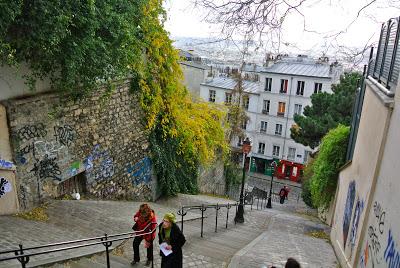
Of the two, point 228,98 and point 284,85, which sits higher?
point 284,85

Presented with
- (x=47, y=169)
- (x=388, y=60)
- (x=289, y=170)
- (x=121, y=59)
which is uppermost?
(x=388, y=60)

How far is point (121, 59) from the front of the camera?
9.93 metres

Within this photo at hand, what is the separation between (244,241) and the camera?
406 inches

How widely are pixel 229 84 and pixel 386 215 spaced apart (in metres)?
36.9

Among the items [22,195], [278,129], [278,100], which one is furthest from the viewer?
[278,129]

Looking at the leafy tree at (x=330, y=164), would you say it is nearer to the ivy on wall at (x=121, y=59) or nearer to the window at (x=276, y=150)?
the ivy on wall at (x=121, y=59)

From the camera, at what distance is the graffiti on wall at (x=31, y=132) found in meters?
8.46

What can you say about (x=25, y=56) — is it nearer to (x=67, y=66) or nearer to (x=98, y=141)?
(x=67, y=66)

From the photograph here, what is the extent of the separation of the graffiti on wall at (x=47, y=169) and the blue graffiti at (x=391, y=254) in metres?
7.70

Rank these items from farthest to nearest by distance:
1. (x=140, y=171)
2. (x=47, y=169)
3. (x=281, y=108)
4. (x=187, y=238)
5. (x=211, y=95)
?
(x=211, y=95) < (x=281, y=108) < (x=140, y=171) < (x=47, y=169) < (x=187, y=238)

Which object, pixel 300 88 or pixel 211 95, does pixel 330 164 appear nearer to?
pixel 300 88

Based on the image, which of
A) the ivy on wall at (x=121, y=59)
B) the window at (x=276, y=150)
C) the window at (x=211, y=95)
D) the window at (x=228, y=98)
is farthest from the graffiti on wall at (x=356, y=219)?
the window at (x=211, y=95)

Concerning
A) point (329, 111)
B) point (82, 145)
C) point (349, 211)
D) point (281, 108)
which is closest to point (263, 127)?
point (281, 108)

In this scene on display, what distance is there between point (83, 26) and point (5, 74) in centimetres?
202
